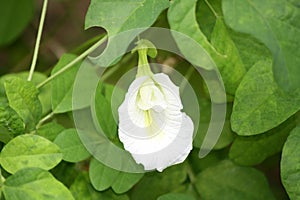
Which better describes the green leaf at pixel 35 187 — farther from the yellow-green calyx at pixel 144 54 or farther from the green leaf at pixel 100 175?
the yellow-green calyx at pixel 144 54

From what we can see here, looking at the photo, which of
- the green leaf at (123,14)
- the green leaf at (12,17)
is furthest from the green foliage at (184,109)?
the green leaf at (12,17)

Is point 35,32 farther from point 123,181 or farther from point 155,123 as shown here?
point 155,123

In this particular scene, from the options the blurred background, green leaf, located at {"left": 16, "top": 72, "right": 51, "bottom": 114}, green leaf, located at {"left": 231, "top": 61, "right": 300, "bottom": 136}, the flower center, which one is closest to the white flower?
the flower center

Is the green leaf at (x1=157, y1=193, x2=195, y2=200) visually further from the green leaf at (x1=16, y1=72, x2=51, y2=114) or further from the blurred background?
the blurred background

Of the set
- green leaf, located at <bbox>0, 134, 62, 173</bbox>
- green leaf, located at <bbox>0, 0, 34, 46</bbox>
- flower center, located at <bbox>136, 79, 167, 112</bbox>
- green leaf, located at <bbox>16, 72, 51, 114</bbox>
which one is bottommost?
green leaf, located at <bbox>0, 0, 34, 46</bbox>

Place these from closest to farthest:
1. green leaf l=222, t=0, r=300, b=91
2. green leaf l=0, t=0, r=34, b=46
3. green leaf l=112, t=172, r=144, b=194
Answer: green leaf l=222, t=0, r=300, b=91 → green leaf l=112, t=172, r=144, b=194 → green leaf l=0, t=0, r=34, b=46
